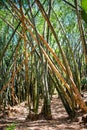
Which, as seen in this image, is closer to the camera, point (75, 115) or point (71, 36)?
point (75, 115)

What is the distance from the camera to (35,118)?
12.4ft

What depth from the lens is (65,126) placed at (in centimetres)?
318

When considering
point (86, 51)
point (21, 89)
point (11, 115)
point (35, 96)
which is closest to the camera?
point (86, 51)

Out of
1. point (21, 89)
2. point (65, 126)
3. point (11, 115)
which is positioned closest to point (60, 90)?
point (65, 126)

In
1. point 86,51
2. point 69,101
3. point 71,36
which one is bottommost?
point 69,101

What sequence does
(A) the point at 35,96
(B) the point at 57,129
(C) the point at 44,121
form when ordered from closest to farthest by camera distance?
(B) the point at 57,129 → (C) the point at 44,121 → (A) the point at 35,96

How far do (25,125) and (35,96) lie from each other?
48.3 inches

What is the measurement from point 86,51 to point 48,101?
6.55 ft

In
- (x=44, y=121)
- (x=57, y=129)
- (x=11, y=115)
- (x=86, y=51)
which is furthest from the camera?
(x=11, y=115)

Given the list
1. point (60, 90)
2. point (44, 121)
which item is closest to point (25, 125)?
point (44, 121)

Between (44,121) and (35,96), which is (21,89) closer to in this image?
(35,96)

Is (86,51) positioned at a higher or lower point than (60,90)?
higher

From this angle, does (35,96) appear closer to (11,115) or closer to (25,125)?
(11,115)

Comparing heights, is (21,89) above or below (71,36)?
below
